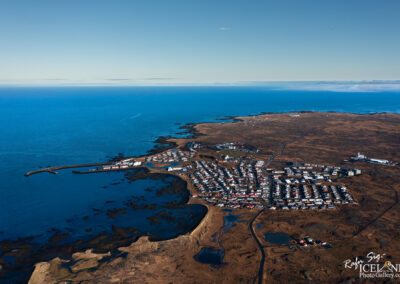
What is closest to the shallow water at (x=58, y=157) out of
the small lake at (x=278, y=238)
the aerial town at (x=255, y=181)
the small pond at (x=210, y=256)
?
the aerial town at (x=255, y=181)

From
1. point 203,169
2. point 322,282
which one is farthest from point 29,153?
point 322,282

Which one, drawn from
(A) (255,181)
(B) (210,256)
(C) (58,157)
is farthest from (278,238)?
(C) (58,157)

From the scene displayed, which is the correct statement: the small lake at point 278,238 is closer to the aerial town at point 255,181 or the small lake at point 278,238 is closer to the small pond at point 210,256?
the aerial town at point 255,181

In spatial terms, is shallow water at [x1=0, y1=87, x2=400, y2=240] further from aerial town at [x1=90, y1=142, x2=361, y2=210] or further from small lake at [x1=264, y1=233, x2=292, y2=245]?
small lake at [x1=264, y1=233, x2=292, y2=245]

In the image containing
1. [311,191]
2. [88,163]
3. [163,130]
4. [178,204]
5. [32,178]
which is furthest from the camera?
[163,130]

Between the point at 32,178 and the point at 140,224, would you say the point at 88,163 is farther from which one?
the point at 140,224

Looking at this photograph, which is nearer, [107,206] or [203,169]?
[107,206]

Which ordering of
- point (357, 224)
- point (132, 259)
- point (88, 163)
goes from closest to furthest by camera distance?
point (132, 259) < point (357, 224) < point (88, 163)
